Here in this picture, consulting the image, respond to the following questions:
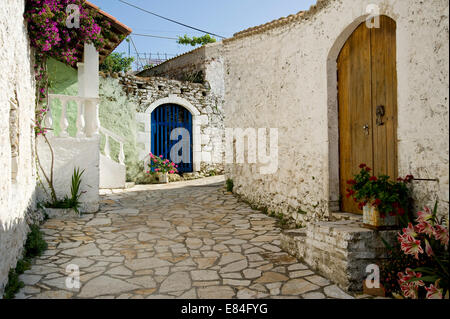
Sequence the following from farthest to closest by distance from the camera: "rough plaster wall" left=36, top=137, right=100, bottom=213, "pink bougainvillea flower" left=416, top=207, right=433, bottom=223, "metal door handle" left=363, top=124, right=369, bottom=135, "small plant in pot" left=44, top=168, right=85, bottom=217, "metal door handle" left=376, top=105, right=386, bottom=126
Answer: "rough plaster wall" left=36, top=137, right=100, bottom=213, "small plant in pot" left=44, top=168, right=85, bottom=217, "metal door handle" left=363, top=124, right=369, bottom=135, "metal door handle" left=376, top=105, right=386, bottom=126, "pink bougainvillea flower" left=416, top=207, right=433, bottom=223

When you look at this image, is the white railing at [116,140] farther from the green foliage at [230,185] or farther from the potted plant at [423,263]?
the potted plant at [423,263]

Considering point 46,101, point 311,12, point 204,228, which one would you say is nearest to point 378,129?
point 311,12

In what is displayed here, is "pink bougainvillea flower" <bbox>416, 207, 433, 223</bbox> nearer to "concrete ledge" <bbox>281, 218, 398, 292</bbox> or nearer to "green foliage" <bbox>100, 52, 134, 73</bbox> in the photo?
"concrete ledge" <bbox>281, 218, 398, 292</bbox>

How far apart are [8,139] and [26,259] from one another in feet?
4.33

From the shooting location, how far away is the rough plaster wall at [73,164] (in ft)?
18.7

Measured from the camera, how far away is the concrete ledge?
2977 mm

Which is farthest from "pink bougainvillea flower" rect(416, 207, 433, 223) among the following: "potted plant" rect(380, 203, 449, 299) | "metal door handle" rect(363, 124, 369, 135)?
"metal door handle" rect(363, 124, 369, 135)

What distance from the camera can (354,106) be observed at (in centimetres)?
408

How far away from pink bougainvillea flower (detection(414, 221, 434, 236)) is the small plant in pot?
4975 mm

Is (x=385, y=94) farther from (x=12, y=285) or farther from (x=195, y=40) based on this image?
(x=195, y=40)

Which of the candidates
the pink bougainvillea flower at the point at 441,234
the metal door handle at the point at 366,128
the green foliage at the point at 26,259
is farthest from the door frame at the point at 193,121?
the pink bougainvillea flower at the point at 441,234

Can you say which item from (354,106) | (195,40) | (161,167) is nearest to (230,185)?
(161,167)
